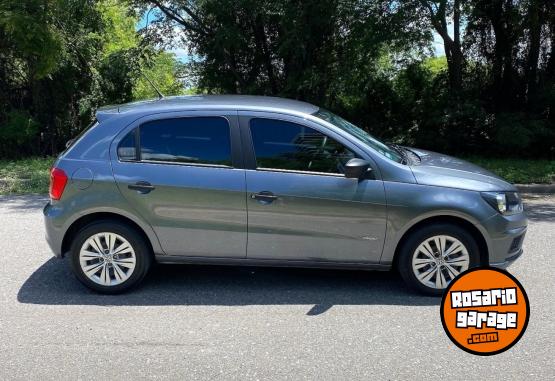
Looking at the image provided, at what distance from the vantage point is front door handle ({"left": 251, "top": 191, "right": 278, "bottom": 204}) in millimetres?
4633

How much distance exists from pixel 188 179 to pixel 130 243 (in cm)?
76

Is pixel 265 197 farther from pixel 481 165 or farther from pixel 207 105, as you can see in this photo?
pixel 481 165

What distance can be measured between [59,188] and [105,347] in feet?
5.19

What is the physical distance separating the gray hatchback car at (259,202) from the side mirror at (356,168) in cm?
1

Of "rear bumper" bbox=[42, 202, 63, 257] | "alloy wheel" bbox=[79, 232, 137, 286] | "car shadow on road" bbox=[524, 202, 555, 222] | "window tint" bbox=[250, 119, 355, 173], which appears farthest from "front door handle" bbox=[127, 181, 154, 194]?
"car shadow on road" bbox=[524, 202, 555, 222]

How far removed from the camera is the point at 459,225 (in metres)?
4.68

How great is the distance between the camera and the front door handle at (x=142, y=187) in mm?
4688

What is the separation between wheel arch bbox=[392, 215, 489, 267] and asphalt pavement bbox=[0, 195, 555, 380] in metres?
0.52

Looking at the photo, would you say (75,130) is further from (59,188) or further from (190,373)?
(190,373)

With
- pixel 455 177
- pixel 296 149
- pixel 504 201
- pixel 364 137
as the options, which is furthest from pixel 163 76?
pixel 504 201

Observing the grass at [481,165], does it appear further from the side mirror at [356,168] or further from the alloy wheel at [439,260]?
the side mirror at [356,168]

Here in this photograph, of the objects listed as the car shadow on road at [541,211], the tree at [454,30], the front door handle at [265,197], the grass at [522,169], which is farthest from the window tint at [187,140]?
the tree at [454,30]

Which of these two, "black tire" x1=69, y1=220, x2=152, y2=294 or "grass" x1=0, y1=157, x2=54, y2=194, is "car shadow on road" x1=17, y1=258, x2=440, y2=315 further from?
"grass" x1=0, y1=157, x2=54, y2=194

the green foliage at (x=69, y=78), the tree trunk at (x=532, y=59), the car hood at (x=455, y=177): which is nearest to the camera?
the car hood at (x=455, y=177)
